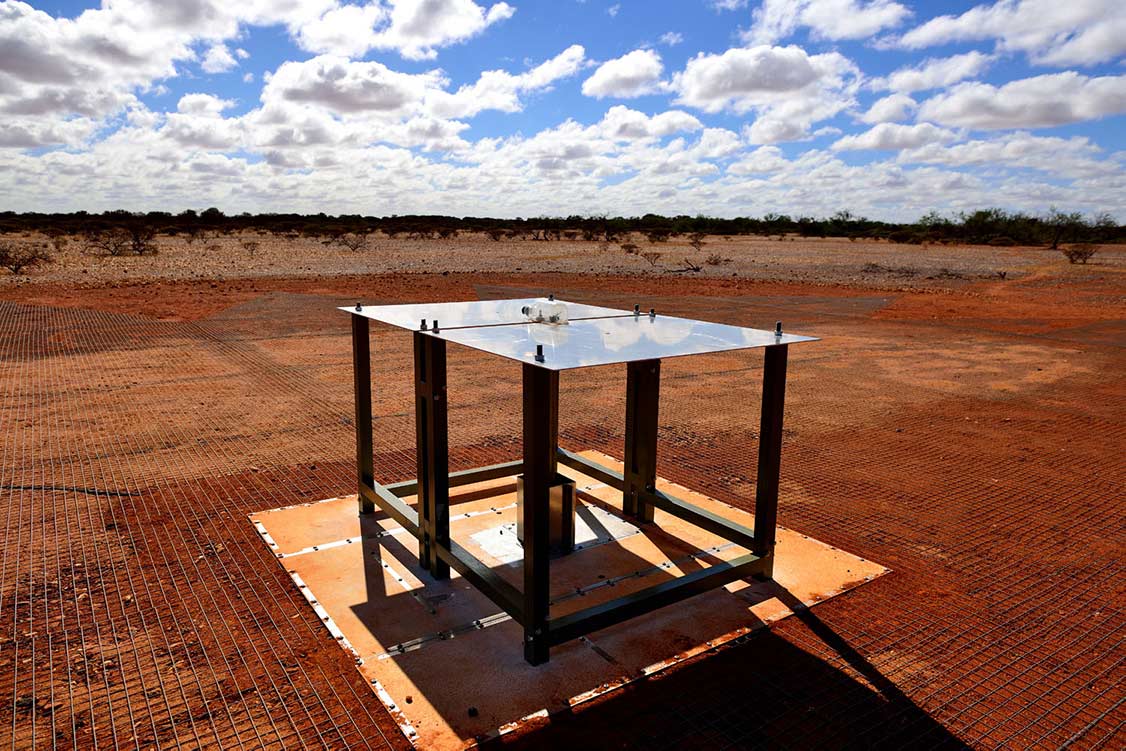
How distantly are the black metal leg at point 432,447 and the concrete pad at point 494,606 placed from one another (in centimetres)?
26

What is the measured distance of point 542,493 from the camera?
11.6 feet

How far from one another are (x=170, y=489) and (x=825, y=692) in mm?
4975

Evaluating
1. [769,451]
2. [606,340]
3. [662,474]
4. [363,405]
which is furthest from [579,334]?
[662,474]

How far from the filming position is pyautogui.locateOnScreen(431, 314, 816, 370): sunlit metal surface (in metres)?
3.36

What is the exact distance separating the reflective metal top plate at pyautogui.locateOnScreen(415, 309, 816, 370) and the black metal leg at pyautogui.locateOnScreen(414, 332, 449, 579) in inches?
7.1

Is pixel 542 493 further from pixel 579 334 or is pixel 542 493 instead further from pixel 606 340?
pixel 579 334

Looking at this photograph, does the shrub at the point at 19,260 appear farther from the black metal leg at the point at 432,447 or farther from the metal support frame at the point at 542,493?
the black metal leg at the point at 432,447

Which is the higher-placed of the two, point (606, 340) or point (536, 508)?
point (606, 340)

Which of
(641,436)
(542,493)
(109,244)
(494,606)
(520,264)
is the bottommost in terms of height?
(494,606)

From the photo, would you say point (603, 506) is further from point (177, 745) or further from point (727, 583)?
point (177, 745)

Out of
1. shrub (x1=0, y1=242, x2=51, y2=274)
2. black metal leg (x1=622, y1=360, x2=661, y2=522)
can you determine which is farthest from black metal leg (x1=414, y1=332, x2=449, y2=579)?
shrub (x1=0, y1=242, x2=51, y2=274)

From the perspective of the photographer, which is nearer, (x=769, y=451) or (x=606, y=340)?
(x=606, y=340)

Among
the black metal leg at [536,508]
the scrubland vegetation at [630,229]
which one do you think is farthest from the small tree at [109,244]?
the black metal leg at [536,508]

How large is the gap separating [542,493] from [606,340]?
0.89 m
